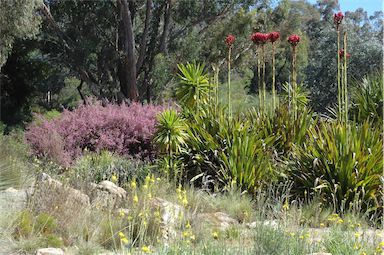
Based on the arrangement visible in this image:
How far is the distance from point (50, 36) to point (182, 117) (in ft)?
49.9

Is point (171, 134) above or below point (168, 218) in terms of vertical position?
above

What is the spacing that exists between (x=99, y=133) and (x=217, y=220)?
692cm

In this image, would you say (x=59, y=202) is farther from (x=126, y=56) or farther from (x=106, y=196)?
(x=126, y=56)

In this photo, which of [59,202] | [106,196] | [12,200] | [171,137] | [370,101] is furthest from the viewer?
[370,101]

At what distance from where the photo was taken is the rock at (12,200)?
21.5 ft

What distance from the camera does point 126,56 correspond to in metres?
25.2

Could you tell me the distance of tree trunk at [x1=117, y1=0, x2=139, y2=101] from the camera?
945 inches

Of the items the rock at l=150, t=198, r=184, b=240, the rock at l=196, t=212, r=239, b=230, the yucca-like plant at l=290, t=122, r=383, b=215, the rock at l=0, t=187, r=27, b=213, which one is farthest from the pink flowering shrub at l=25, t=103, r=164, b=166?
the rock at l=150, t=198, r=184, b=240

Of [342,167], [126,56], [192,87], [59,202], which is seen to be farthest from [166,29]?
[59,202]

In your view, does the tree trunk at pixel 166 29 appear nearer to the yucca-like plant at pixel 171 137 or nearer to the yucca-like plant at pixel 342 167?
the yucca-like plant at pixel 171 137

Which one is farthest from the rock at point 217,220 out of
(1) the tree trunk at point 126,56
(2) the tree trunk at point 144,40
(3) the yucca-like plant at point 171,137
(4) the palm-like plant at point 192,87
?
(2) the tree trunk at point 144,40

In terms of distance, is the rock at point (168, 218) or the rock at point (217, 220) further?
the rock at point (217, 220)

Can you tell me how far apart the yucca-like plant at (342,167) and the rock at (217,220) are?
1.43 m

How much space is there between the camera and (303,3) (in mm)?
61750
